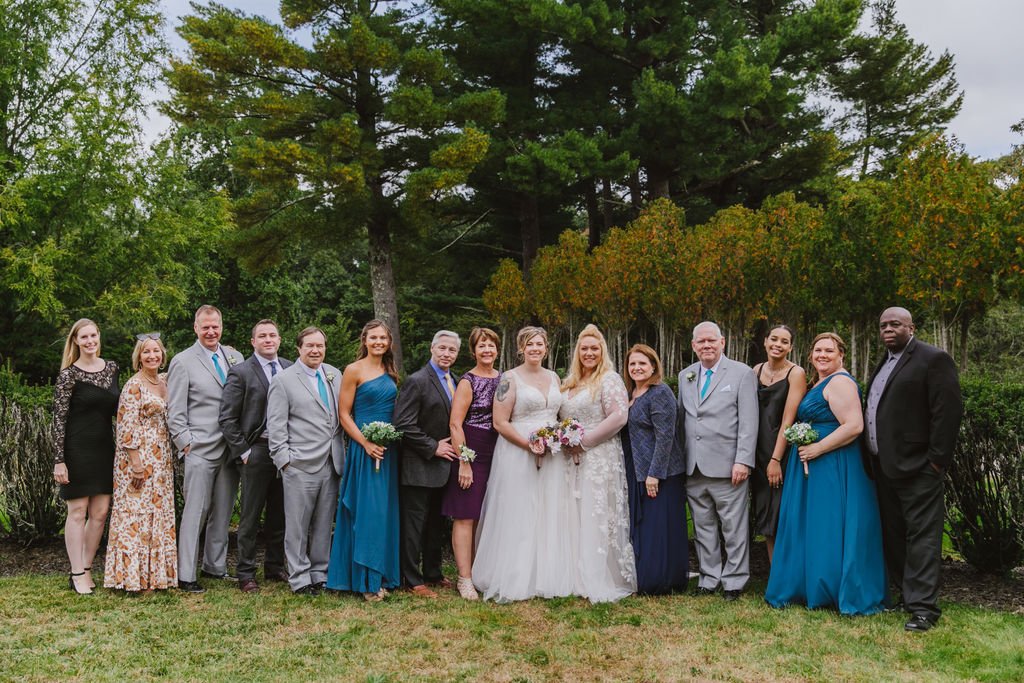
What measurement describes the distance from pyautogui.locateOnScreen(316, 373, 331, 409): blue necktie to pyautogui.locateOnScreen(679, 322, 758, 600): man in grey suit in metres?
2.97

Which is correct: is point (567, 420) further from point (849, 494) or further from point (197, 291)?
point (197, 291)

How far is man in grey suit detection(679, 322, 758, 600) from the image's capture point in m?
6.18

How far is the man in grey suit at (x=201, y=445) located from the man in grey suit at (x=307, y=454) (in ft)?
1.75

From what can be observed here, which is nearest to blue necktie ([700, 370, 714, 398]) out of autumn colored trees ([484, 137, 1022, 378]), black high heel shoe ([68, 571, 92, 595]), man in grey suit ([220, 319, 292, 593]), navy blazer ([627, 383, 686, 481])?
navy blazer ([627, 383, 686, 481])

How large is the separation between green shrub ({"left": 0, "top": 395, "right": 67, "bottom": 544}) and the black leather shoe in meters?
7.63

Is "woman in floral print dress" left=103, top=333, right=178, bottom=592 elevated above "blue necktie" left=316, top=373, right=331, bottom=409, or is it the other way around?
"blue necktie" left=316, top=373, right=331, bottom=409

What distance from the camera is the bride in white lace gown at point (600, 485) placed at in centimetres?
615

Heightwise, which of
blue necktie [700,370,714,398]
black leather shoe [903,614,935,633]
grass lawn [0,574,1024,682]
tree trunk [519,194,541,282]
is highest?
tree trunk [519,194,541,282]

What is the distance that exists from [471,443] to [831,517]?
2.83 meters

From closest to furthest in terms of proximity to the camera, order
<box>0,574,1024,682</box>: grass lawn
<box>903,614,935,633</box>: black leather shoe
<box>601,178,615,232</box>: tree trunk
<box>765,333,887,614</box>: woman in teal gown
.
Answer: <box>0,574,1024,682</box>: grass lawn
<box>903,614,935,633</box>: black leather shoe
<box>765,333,887,614</box>: woman in teal gown
<box>601,178,615,232</box>: tree trunk

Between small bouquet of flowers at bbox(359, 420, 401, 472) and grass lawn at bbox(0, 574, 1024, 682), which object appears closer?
grass lawn at bbox(0, 574, 1024, 682)

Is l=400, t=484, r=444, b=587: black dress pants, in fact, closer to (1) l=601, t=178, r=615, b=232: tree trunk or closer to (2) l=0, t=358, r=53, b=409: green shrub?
(2) l=0, t=358, r=53, b=409: green shrub

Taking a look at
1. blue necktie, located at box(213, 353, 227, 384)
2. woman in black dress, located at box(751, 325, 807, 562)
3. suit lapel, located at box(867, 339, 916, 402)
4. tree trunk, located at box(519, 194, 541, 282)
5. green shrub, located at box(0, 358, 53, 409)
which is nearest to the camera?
suit lapel, located at box(867, 339, 916, 402)

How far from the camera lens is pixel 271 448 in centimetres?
620
